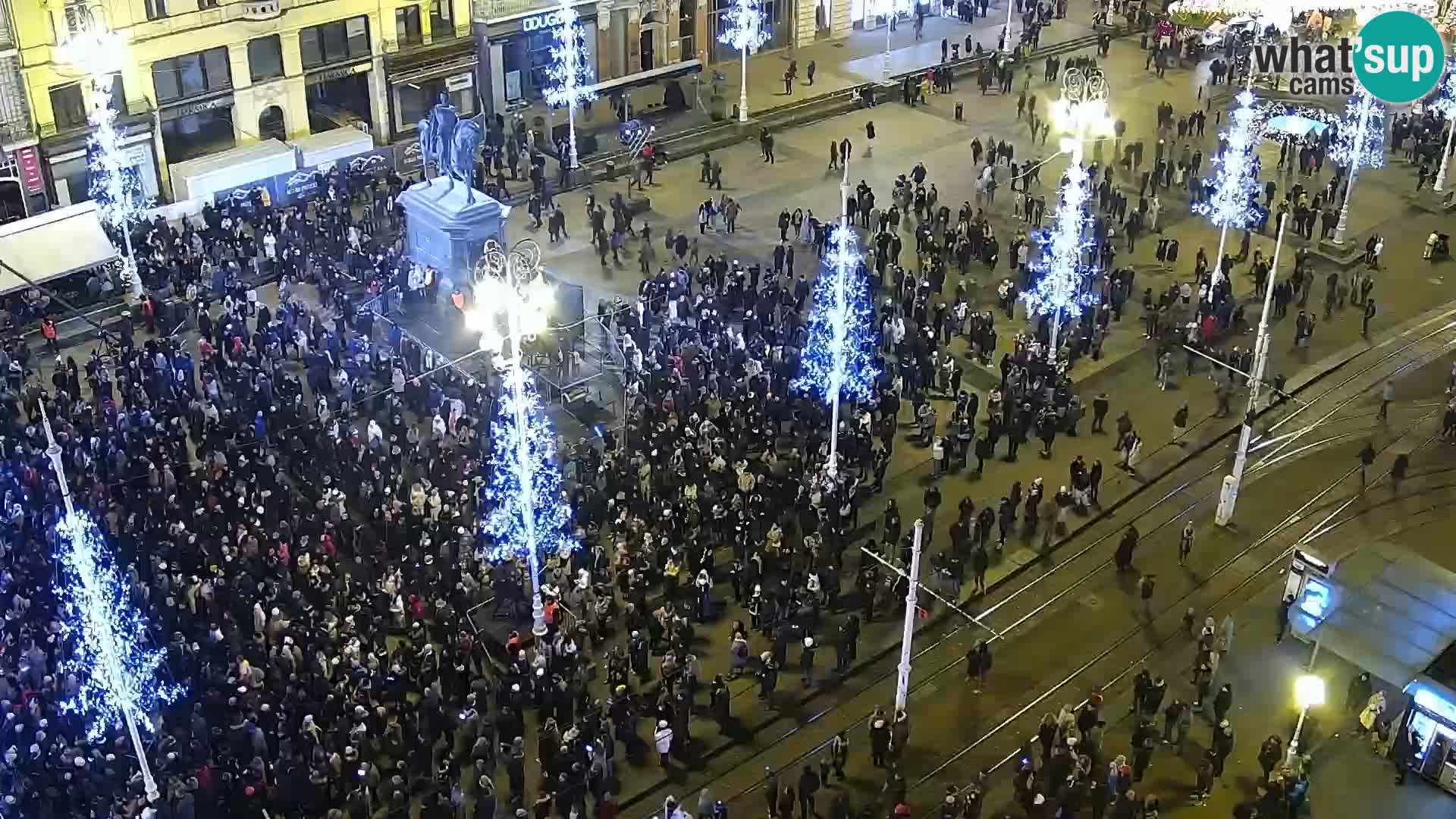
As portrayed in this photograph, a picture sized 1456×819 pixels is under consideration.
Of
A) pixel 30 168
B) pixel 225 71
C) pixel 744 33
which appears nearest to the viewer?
pixel 30 168

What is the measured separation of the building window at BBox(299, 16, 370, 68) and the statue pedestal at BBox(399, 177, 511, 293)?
10.8m

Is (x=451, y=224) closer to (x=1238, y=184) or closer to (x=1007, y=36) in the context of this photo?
(x=1238, y=184)

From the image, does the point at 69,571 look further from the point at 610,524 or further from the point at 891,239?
the point at 891,239

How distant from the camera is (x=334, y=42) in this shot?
4750cm

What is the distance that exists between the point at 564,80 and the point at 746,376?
2168cm

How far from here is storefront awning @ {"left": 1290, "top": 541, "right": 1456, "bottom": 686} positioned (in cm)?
2622

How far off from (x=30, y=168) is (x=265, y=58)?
797cm

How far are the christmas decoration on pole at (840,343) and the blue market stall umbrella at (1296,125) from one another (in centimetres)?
2023

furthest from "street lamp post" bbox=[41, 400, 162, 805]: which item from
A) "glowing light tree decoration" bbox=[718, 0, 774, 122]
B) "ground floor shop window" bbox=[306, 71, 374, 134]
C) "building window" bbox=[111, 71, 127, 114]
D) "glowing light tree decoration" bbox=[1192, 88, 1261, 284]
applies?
"glowing light tree decoration" bbox=[718, 0, 774, 122]

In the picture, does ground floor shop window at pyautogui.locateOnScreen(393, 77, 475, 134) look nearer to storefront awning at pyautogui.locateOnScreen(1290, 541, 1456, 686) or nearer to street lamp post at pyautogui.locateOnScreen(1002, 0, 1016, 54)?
street lamp post at pyautogui.locateOnScreen(1002, 0, 1016, 54)

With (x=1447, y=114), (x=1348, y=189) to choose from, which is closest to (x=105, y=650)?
(x=1348, y=189)

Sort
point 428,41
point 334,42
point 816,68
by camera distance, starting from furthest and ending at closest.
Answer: point 816,68 < point 428,41 < point 334,42

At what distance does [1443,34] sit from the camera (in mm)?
51312

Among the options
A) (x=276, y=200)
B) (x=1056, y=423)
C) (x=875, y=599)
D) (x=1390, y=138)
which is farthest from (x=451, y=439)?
(x=1390, y=138)
